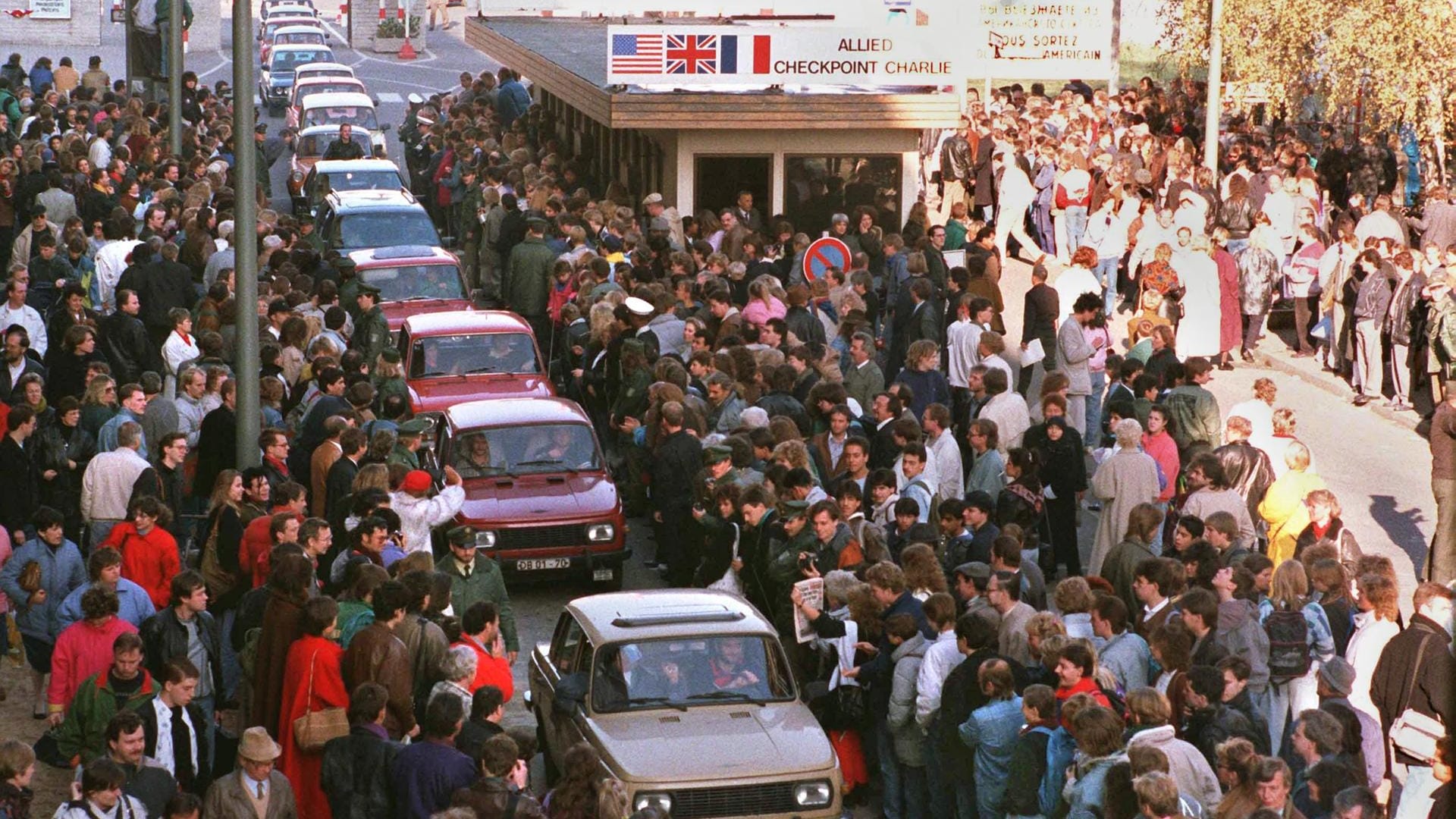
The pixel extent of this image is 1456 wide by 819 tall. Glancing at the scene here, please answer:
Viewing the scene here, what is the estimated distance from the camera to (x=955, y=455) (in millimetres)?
15406

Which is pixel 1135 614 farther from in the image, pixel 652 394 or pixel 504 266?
pixel 504 266

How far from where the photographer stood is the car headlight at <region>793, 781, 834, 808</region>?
10.9 m

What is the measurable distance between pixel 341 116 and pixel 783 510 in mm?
26862

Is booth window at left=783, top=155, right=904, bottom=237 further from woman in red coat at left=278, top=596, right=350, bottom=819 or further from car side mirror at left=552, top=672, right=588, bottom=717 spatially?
woman in red coat at left=278, top=596, right=350, bottom=819

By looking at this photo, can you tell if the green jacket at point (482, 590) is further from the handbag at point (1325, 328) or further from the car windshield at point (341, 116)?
the car windshield at point (341, 116)

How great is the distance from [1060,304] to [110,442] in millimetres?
9785

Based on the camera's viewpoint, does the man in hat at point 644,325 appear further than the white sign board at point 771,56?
No

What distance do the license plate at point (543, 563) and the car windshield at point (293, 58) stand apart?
38817 mm

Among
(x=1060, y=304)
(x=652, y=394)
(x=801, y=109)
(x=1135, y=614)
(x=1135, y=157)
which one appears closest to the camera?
(x=1135, y=614)

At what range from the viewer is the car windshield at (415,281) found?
22.7 meters

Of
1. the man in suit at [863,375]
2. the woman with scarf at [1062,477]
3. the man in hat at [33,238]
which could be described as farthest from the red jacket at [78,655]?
the man in hat at [33,238]

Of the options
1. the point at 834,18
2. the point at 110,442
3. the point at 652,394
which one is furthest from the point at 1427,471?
the point at 834,18

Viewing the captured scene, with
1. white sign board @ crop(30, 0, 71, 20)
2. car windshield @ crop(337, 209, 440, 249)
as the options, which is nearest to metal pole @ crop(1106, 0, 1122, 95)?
car windshield @ crop(337, 209, 440, 249)

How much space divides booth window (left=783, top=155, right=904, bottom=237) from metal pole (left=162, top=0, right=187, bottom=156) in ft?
28.9
